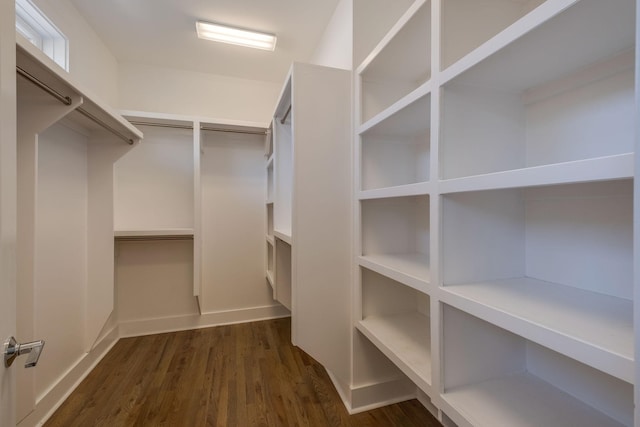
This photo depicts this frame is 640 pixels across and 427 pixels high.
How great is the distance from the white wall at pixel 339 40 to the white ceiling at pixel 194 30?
4.2 inches

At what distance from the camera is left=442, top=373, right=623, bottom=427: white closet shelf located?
0.80 metres

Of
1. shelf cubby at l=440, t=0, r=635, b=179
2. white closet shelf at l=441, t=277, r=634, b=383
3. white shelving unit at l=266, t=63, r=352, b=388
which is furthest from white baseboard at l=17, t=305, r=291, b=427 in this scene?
shelf cubby at l=440, t=0, r=635, b=179

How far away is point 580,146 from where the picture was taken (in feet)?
2.88

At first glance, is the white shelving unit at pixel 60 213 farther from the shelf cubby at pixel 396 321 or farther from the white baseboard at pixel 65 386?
the shelf cubby at pixel 396 321

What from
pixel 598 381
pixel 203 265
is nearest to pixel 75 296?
pixel 203 265

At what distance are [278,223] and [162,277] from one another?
1.45 metres

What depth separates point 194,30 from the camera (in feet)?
7.13

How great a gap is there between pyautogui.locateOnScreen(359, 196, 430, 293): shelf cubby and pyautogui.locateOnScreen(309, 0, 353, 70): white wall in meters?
0.89

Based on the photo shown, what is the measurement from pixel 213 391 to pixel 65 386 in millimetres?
957

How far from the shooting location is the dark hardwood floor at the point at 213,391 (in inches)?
59.5

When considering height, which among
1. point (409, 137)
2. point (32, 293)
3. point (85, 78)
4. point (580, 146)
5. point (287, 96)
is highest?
point (85, 78)

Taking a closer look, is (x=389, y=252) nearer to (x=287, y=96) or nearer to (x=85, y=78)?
(x=287, y=96)

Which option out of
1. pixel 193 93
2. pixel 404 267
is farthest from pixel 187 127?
pixel 404 267

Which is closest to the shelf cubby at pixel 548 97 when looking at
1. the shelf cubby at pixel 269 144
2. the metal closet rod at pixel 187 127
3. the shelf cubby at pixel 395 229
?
the shelf cubby at pixel 395 229
